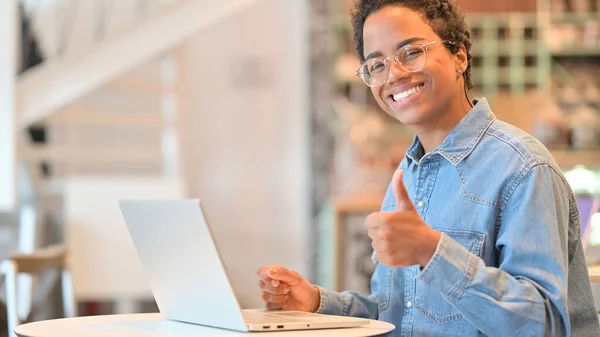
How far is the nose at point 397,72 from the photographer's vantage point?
1.47m

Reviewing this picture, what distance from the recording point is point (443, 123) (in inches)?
59.7

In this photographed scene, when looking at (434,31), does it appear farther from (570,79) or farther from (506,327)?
(570,79)

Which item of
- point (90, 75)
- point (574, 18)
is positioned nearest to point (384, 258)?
point (90, 75)

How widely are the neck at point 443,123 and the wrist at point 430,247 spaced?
336 millimetres

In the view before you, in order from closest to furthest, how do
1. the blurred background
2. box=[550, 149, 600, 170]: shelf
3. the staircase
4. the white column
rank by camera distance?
the white column < the blurred background < the staircase < box=[550, 149, 600, 170]: shelf

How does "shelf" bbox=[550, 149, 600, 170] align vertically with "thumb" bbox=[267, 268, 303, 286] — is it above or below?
above

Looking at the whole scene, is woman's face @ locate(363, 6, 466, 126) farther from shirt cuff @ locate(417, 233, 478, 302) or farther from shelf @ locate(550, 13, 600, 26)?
shelf @ locate(550, 13, 600, 26)

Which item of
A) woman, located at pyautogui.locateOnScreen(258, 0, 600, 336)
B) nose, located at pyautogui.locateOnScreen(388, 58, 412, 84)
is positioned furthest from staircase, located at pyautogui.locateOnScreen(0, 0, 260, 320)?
nose, located at pyautogui.locateOnScreen(388, 58, 412, 84)

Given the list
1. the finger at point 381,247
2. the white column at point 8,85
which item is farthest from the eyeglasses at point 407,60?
the white column at point 8,85

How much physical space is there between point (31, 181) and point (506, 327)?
471 centimetres

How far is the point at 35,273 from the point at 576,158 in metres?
3.92

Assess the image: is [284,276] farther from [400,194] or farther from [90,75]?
[90,75]

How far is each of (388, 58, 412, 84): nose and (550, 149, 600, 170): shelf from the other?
478 centimetres

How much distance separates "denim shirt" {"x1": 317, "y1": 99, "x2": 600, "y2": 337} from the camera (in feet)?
4.04
